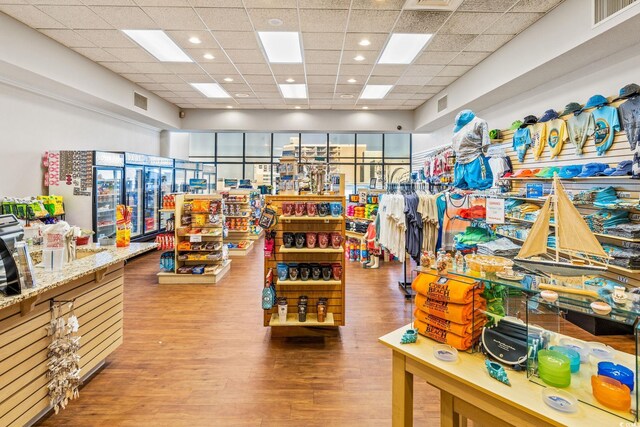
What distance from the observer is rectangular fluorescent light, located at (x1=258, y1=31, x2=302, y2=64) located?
5160 millimetres

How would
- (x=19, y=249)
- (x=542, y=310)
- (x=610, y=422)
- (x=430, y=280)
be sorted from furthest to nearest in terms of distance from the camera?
(x=19, y=249) < (x=430, y=280) < (x=542, y=310) < (x=610, y=422)

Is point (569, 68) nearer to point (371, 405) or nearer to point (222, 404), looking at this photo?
point (371, 405)

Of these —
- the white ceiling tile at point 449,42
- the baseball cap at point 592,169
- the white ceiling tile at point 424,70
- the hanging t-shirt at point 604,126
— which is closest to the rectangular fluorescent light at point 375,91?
the white ceiling tile at point 424,70

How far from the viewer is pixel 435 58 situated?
596cm

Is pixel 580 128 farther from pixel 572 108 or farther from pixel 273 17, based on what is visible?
pixel 273 17

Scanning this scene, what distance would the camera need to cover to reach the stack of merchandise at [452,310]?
5.24ft

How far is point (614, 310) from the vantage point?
4.16 feet

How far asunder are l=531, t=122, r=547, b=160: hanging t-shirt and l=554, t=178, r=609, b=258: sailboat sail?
4.04 meters

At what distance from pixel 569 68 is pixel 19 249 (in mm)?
6410

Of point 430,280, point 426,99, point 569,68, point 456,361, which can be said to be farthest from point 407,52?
point 456,361

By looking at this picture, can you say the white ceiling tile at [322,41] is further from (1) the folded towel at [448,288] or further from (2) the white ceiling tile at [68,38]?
(1) the folded towel at [448,288]

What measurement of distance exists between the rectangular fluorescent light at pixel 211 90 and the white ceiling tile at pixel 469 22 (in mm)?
5230

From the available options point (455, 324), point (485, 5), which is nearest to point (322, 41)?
point (485, 5)

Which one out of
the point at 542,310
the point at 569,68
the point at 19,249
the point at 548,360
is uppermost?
the point at 569,68
